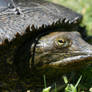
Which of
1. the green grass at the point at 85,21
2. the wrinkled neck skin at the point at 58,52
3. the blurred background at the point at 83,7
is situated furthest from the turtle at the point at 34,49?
the blurred background at the point at 83,7

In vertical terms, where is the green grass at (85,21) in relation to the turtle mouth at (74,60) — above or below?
below

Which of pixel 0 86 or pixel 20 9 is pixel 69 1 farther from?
pixel 0 86

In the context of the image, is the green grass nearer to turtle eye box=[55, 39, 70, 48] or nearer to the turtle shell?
turtle eye box=[55, 39, 70, 48]

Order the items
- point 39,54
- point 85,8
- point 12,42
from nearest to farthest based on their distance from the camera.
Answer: point 12,42, point 39,54, point 85,8

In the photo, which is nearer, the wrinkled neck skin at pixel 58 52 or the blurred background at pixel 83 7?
the wrinkled neck skin at pixel 58 52

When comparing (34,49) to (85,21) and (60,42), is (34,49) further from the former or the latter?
(85,21)

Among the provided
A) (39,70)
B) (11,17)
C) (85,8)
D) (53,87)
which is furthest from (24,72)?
(85,8)

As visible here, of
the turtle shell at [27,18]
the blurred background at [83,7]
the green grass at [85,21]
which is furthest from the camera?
the blurred background at [83,7]

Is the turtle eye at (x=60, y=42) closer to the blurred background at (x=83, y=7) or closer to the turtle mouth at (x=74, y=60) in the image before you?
the turtle mouth at (x=74, y=60)

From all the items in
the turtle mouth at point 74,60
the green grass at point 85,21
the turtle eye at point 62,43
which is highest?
the turtle eye at point 62,43
